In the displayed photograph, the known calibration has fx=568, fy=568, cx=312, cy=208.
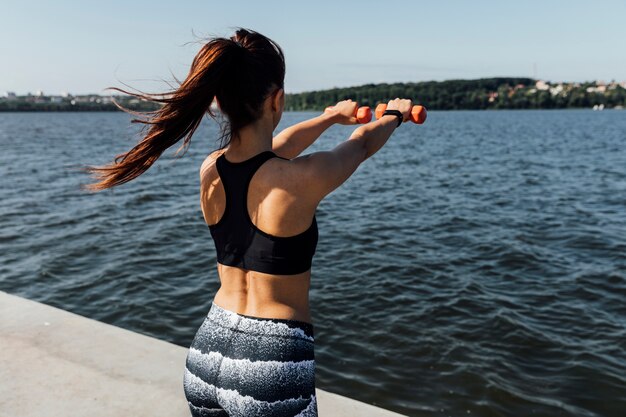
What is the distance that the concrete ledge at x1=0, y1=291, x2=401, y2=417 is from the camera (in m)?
3.50

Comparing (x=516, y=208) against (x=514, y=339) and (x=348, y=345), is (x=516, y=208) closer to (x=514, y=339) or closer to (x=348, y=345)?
(x=514, y=339)

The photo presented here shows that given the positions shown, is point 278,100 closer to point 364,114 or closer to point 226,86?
point 226,86

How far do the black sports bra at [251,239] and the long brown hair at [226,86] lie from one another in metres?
0.16

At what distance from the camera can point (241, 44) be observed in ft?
6.63

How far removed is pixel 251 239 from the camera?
6.41ft

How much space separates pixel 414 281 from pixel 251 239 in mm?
7902

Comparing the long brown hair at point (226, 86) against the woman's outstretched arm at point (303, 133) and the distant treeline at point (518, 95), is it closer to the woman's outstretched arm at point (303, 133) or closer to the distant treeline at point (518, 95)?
the woman's outstretched arm at point (303, 133)

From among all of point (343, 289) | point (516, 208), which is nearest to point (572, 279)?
point (343, 289)

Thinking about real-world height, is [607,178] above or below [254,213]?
below

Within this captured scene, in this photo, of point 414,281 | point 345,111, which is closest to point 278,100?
point 345,111

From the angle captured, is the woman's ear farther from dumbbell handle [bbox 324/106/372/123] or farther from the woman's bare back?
dumbbell handle [bbox 324/106/372/123]

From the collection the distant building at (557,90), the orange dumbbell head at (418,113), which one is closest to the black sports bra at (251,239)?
the orange dumbbell head at (418,113)

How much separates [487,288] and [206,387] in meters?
7.80

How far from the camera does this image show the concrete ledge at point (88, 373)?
350 centimetres
